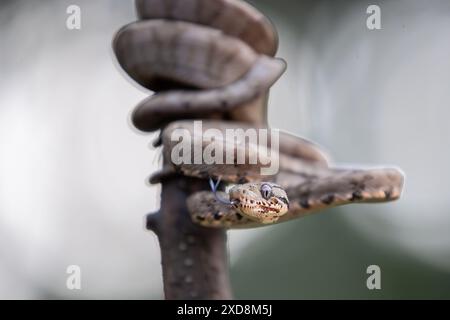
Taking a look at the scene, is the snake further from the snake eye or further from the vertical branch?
the snake eye

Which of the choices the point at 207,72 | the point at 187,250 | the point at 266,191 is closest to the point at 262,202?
the point at 266,191

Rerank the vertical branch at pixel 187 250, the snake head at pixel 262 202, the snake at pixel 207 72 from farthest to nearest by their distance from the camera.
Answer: the snake at pixel 207 72
the vertical branch at pixel 187 250
the snake head at pixel 262 202

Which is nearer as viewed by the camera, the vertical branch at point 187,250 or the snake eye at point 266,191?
the snake eye at point 266,191

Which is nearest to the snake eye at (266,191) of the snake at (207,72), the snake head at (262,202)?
the snake head at (262,202)

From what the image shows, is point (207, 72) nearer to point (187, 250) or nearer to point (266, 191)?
point (187, 250)

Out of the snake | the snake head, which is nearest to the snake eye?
the snake head

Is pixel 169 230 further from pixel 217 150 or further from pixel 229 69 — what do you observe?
pixel 229 69

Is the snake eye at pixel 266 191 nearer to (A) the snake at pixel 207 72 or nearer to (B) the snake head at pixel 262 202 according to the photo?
(B) the snake head at pixel 262 202

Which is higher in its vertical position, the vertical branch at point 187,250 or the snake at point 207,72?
the snake at point 207,72
